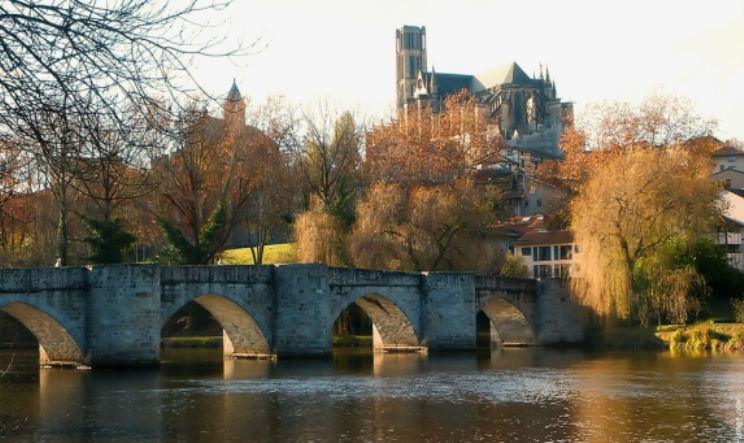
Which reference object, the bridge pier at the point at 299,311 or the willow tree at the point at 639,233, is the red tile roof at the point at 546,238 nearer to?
the willow tree at the point at 639,233

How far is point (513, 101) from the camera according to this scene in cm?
11319

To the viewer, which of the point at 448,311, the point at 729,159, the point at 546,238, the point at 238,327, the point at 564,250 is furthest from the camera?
the point at 729,159

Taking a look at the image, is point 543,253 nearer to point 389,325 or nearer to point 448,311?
point 448,311

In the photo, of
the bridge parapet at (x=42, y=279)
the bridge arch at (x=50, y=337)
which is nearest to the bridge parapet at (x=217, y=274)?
→ the bridge parapet at (x=42, y=279)

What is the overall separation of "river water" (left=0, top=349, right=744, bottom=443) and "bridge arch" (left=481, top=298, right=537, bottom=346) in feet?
32.6

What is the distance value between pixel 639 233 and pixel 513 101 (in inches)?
2722

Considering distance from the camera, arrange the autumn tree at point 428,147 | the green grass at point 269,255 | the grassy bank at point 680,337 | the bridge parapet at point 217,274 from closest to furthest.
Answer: the bridge parapet at point 217,274
the grassy bank at point 680,337
the green grass at point 269,255
the autumn tree at point 428,147

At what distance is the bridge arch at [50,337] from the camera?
3353 centimetres

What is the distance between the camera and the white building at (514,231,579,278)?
200 feet

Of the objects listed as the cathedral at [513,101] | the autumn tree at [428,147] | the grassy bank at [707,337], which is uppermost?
the cathedral at [513,101]

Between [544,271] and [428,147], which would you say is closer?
[544,271]

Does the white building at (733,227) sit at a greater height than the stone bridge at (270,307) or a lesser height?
greater

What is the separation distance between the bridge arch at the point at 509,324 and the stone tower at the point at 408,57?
87868mm

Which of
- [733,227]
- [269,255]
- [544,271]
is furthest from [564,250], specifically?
[269,255]
